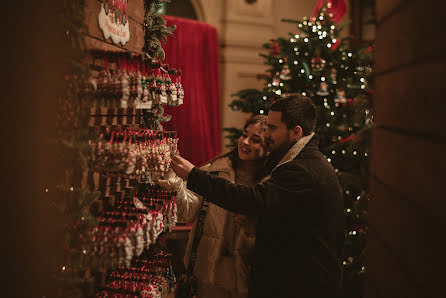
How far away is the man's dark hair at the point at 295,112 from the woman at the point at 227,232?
0.27m

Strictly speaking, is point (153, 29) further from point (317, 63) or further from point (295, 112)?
point (317, 63)

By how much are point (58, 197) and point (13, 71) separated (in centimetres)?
50

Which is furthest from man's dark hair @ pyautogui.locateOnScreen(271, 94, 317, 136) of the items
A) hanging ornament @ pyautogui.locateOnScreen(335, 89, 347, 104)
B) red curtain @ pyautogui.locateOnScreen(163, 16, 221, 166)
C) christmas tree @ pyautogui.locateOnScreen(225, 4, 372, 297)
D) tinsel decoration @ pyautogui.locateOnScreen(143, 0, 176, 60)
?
red curtain @ pyautogui.locateOnScreen(163, 16, 221, 166)

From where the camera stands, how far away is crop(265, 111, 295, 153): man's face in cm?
237

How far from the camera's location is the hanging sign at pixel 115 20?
1.75 metres

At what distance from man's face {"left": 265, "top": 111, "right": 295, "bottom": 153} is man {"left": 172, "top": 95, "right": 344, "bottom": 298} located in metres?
0.15

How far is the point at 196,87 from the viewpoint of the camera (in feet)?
16.8

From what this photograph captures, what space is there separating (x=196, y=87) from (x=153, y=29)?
9.39 ft

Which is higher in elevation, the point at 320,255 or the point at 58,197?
the point at 58,197

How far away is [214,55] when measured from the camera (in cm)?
538

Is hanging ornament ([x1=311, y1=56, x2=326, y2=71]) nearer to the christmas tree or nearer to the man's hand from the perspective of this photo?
the christmas tree

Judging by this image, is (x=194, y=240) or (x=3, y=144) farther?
(x=194, y=240)

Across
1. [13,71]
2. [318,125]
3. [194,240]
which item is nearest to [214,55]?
[318,125]

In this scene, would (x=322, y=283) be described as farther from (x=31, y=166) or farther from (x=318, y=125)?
(x=318, y=125)
